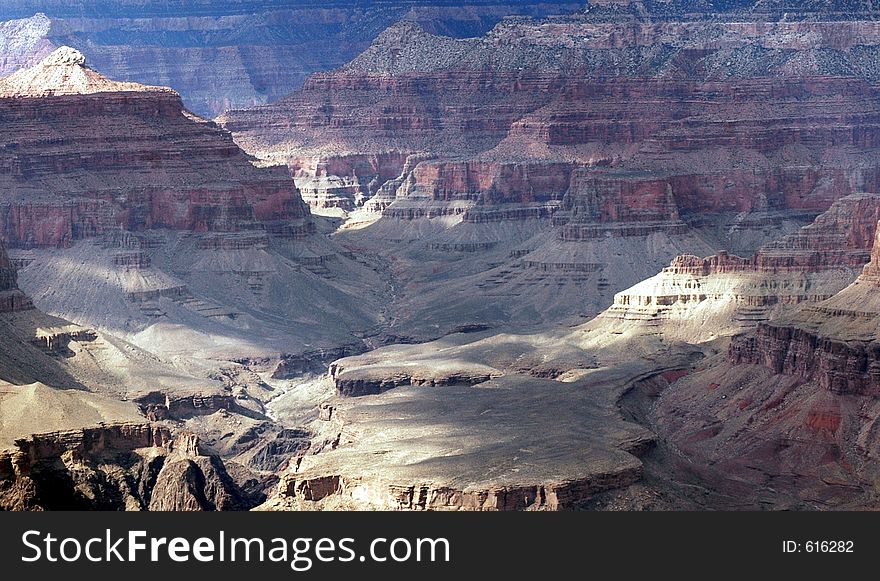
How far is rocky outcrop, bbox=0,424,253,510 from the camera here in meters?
93.1

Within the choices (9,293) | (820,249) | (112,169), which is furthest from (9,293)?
(112,169)

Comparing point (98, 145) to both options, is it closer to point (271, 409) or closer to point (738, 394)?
point (271, 409)

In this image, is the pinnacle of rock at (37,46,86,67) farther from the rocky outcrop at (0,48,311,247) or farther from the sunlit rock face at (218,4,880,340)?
the sunlit rock face at (218,4,880,340)

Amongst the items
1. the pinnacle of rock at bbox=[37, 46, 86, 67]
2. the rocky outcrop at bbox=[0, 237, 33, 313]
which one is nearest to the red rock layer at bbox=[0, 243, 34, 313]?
the rocky outcrop at bbox=[0, 237, 33, 313]

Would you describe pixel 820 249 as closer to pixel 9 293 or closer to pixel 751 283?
pixel 751 283

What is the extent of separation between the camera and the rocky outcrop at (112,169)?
152 m

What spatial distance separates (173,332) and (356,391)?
18583 mm

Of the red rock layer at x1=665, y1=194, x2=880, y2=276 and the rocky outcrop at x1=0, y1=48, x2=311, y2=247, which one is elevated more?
the rocky outcrop at x1=0, y1=48, x2=311, y2=247

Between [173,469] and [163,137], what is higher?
[163,137]

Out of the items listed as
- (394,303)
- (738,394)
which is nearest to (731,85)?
(394,303)

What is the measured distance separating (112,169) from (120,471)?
2641 inches

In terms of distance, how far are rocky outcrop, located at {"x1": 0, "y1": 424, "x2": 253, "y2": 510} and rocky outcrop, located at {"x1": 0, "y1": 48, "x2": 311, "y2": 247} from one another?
50434 millimetres

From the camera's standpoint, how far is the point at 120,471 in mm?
98250

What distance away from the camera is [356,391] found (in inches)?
4860
